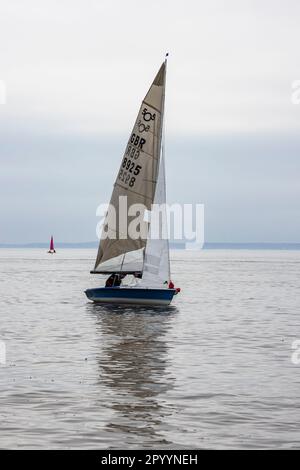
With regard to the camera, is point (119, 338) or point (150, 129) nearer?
point (119, 338)

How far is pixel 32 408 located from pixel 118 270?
32.4 m

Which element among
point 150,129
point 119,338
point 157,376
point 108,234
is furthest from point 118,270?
point 157,376

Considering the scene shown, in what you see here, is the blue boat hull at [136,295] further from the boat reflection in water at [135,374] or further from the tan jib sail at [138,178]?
the tan jib sail at [138,178]

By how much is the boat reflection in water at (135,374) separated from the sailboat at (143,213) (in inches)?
102

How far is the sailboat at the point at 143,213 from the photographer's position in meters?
52.2

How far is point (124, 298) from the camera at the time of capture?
51750mm

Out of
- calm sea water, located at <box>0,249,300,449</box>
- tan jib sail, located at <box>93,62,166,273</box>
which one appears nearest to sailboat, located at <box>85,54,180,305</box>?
tan jib sail, located at <box>93,62,166,273</box>

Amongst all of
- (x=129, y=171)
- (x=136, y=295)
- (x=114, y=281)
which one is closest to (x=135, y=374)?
(x=136, y=295)

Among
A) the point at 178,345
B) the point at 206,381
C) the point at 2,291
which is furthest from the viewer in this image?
the point at 2,291

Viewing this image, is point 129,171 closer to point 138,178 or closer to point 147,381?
point 138,178

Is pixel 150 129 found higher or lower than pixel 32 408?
higher

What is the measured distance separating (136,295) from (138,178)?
330 inches

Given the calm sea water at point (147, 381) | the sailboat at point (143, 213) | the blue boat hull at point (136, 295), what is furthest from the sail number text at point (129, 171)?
the calm sea water at point (147, 381)
